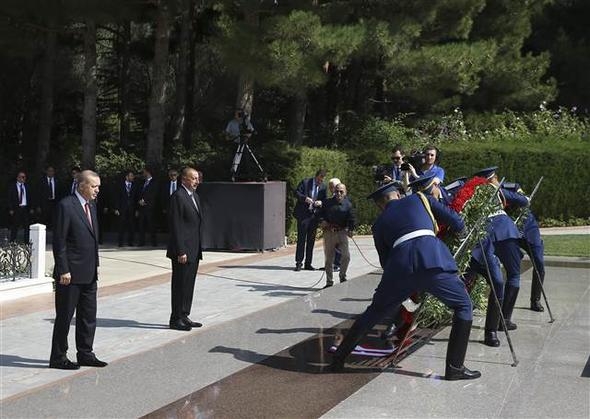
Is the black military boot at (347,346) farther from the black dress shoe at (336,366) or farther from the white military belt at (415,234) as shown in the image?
the white military belt at (415,234)

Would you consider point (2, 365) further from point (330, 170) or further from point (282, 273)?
point (330, 170)

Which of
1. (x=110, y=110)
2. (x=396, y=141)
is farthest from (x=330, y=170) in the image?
(x=110, y=110)

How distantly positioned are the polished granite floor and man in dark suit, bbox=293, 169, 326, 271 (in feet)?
14.5

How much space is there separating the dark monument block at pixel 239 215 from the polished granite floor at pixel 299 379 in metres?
7.33

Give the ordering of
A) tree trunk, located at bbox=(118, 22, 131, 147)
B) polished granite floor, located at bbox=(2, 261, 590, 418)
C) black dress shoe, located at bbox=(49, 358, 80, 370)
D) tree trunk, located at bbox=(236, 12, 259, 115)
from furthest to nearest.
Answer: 1. tree trunk, located at bbox=(118, 22, 131, 147)
2. tree trunk, located at bbox=(236, 12, 259, 115)
3. black dress shoe, located at bbox=(49, 358, 80, 370)
4. polished granite floor, located at bbox=(2, 261, 590, 418)

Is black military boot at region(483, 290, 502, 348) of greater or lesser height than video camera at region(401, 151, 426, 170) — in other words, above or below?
below

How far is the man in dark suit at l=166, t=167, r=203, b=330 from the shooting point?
8.37 meters

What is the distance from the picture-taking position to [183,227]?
8.43m

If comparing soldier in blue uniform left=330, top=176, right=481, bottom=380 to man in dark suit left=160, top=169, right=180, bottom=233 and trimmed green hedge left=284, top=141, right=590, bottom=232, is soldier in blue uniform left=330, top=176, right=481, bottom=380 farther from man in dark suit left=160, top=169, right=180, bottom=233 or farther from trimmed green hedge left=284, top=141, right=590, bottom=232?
trimmed green hedge left=284, top=141, right=590, bottom=232

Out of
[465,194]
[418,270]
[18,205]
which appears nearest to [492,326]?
[465,194]

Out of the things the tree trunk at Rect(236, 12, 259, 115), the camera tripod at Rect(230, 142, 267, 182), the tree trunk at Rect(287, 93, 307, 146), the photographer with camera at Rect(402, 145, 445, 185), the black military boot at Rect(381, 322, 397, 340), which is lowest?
the black military boot at Rect(381, 322, 397, 340)

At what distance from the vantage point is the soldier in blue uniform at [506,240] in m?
7.94

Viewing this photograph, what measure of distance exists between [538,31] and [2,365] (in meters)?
28.6

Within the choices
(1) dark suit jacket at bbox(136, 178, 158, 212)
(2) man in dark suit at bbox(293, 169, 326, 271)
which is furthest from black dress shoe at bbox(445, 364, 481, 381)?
(1) dark suit jacket at bbox(136, 178, 158, 212)
